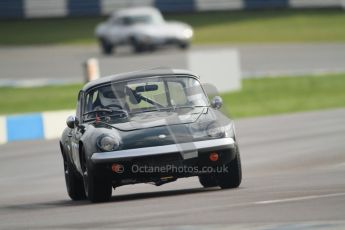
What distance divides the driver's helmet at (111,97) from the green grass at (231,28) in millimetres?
25695

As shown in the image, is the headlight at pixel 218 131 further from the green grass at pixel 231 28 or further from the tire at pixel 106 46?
the tire at pixel 106 46

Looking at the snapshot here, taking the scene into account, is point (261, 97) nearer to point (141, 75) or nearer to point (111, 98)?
point (141, 75)

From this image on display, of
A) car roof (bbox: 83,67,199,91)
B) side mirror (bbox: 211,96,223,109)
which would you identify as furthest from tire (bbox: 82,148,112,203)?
side mirror (bbox: 211,96,223,109)

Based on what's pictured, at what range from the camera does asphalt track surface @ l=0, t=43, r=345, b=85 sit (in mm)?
30353

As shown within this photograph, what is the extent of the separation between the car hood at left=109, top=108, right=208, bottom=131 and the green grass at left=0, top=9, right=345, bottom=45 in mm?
25958

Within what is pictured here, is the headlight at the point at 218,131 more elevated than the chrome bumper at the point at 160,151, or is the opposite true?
the headlight at the point at 218,131

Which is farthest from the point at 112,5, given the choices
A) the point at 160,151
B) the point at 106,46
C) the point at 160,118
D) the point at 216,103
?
the point at 160,151

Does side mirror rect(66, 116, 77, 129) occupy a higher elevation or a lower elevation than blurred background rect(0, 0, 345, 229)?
higher

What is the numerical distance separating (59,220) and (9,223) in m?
0.42

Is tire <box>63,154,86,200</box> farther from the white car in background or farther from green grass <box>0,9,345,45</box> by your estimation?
green grass <box>0,9,345,45</box>

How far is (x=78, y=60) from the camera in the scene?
34.6 metres

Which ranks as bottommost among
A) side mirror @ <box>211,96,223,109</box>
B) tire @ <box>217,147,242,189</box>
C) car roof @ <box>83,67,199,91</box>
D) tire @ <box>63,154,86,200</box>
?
tire @ <box>63,154,86,200</box>

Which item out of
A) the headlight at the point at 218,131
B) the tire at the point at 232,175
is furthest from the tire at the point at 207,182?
the headlight at the point at 218,131

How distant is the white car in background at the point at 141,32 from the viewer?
35.4m
